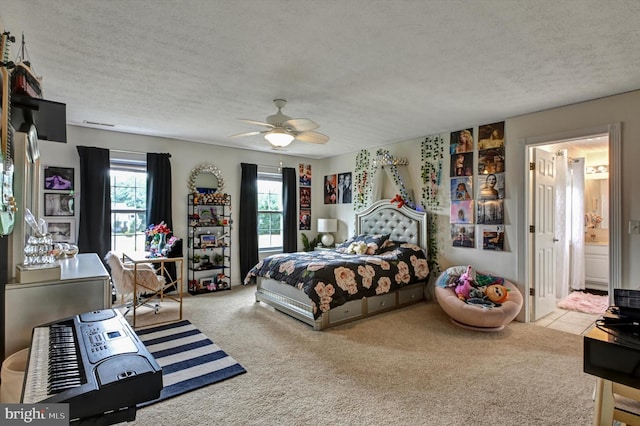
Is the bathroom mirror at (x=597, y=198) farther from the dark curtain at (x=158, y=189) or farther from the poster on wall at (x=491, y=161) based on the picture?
the dark curtain at (x=158, y=189)

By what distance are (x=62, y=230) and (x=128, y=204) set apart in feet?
2.93

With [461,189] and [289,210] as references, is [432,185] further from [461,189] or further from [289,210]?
[289,210]

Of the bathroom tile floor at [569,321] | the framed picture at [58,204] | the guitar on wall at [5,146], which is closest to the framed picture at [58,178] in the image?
the framed picture at [58,204]

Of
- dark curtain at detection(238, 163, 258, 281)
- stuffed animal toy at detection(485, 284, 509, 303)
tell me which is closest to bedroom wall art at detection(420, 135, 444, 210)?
stuffed animal toy at detection(485, 284, 509, 303)

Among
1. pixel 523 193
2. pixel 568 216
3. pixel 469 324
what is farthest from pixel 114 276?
pixel 568 216

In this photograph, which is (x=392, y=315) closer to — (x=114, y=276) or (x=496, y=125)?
(x=496, y=125)

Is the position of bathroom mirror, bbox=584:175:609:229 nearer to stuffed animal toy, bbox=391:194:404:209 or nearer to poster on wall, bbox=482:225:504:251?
poster on wall, bbox=482:225:504:251

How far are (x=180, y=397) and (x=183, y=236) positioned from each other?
3.42 meters

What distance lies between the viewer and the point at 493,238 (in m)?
4.20

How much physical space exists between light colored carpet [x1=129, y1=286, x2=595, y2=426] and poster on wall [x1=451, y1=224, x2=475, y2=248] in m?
1.17

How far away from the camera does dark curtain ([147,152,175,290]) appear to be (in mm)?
4941

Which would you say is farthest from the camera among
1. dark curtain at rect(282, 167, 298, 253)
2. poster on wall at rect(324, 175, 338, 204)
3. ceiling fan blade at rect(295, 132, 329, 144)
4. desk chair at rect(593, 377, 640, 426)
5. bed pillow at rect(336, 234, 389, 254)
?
poster on wall at rect(324, 175, 338, 204)

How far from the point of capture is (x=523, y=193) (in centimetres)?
394

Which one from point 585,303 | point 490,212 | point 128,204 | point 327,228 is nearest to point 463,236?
point 490,212
